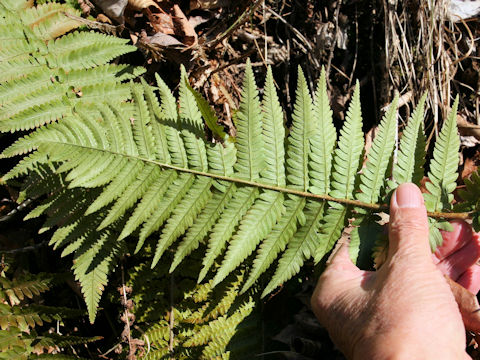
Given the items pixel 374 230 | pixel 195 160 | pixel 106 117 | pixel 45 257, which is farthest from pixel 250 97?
pixel 45 257

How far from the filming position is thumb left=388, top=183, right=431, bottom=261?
2.05 metres

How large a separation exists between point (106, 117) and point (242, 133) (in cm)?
79

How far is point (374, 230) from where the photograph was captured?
2.31 metres

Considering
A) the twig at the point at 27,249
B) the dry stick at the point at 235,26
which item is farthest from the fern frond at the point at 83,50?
the twig at the point at 27,249

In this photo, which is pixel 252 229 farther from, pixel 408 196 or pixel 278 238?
pixel 408 196

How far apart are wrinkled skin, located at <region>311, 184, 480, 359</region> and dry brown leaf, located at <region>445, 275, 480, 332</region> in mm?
472

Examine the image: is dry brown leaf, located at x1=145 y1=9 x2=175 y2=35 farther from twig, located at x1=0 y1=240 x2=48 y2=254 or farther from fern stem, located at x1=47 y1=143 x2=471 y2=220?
twig, located at x1=0 y1=240 x2=48 y2=254

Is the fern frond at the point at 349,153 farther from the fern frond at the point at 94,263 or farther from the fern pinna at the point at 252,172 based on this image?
the fern frond at the point at 94,263

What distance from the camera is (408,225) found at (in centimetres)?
209

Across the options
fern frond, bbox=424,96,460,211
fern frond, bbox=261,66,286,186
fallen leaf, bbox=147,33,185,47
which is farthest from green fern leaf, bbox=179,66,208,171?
fern frond, bbox=424,96,460,211

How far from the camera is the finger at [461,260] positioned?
267cm

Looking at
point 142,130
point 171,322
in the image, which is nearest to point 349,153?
point 142,130

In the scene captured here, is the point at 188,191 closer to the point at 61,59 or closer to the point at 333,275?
the point at 333,275

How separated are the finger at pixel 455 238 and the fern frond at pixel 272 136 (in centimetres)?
107
